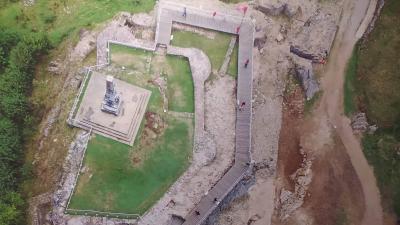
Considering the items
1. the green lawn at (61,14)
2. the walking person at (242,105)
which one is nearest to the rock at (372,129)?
the walking person at (242,105)

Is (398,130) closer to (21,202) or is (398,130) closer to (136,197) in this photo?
(136,197)

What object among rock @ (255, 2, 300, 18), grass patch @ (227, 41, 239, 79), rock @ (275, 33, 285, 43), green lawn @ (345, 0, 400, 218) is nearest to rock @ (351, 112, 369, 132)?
green lawn @ (345, 0, 400, 218)

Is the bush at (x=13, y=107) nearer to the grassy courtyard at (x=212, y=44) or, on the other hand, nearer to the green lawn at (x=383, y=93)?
the grassy courtyard at (x=212, y=44)

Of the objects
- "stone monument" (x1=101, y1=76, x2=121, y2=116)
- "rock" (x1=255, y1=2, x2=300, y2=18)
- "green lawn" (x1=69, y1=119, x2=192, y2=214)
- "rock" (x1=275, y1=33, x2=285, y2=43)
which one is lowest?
"green lawn" (x1=69, y1=119, x2=192, y2=214)

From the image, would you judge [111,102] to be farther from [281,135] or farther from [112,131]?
[281,135]

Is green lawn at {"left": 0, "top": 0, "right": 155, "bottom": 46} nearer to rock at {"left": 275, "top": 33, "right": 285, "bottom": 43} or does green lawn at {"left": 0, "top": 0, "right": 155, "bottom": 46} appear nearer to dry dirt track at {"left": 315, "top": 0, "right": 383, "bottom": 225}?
rock at {"left": 275, "top": 33, "right": 285, "bottom": 43}

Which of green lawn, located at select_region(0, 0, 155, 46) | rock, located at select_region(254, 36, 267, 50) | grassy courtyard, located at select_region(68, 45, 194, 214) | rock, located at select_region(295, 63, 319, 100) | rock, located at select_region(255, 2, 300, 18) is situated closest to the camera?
grassy courtyard, located at select_region(68, 45, 194, 214)
